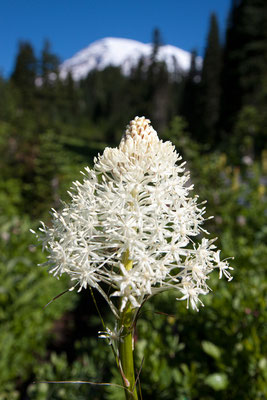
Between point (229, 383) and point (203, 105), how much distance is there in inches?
1369

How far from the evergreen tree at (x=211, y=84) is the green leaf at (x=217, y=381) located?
25.8 m

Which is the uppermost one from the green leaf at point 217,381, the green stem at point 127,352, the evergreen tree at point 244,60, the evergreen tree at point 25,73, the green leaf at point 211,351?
the evergreen tree at point 25,73

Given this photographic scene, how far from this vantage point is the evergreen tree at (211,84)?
31.6m

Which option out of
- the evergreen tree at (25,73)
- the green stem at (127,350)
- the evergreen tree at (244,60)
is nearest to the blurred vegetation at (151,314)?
the green stem at (127,350)

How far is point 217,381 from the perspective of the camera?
264cm

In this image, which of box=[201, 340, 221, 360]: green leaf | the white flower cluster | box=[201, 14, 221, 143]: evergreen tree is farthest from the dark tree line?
the white flower cluster

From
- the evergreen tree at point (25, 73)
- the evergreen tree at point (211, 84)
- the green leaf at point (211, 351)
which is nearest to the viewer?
the green leaf at point (211, 351)

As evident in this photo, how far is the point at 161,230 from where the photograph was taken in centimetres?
149

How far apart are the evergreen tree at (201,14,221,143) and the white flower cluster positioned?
26.4 metres

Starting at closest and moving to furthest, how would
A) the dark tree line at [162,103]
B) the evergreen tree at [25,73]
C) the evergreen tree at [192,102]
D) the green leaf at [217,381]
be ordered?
the green leaf at [217,381], the dark tree line at [162,103], the evergreen tree at [192,102], the evergreen tree at [25,73]

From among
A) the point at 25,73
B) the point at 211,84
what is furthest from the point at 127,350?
the point at 25,73

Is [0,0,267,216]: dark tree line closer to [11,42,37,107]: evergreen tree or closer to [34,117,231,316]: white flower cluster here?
[11,42,37,107]: evergreen tree

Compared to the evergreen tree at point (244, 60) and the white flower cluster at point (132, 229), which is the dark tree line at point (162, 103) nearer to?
the evergreen tree at point (244, 60)

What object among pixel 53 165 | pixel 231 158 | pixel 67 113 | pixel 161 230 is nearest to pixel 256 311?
pixel 161 230
